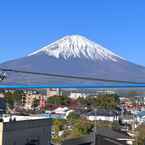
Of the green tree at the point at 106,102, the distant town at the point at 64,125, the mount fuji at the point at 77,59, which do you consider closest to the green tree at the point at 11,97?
the distant town at the point at 64,125

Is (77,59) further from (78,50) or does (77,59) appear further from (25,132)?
(25,132)

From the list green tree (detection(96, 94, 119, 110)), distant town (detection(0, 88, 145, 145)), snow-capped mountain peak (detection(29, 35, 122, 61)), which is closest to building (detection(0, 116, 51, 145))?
distant town (detection(0, 88, 145, 145))

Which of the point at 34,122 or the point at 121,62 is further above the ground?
the point at 121,62

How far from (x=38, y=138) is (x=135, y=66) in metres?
30.8

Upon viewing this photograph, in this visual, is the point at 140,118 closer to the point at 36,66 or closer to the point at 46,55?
the point at 46,55

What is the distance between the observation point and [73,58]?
54.1m

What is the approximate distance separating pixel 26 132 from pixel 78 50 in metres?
37.0

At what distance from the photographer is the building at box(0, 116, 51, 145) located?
59.1 ft

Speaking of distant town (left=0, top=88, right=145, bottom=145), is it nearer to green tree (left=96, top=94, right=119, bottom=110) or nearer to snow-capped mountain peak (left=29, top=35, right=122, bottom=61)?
green tree (left=96, top=94, right=119, bottom=110)

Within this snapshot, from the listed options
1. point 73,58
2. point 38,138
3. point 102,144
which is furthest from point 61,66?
point 38,138

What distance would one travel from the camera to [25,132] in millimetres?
19516

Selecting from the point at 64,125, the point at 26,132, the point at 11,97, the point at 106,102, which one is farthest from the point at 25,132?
the point at 106,102

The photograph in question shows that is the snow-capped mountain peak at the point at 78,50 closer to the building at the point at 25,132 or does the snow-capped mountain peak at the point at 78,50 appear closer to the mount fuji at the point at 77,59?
the mount fuji at the point at 77,59

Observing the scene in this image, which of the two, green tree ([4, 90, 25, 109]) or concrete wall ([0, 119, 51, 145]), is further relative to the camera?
green tree ([4, 90, 25, 109])
